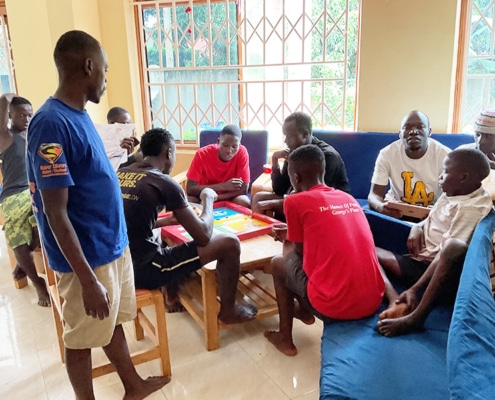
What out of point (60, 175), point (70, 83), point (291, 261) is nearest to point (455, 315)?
point (291, 261)

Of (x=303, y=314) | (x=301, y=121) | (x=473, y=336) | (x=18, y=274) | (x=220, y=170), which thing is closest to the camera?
(x=473, y=336)

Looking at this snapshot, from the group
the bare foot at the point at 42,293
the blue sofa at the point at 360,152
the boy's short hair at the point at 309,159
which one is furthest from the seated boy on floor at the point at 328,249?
the bare foot at the point at 42,293

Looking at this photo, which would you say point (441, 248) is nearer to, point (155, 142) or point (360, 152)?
point (155, 142)

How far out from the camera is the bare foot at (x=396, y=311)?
1466mm

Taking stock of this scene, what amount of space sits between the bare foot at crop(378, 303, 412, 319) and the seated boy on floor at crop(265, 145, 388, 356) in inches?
2.1

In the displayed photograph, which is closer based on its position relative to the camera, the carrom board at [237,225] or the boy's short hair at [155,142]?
the boy's short hair at [155,142]

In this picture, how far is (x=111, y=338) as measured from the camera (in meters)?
1.52

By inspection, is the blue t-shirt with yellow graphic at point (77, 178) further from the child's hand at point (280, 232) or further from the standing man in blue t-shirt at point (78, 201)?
the child's hand at point (280, 232)

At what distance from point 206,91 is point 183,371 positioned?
8.35ft

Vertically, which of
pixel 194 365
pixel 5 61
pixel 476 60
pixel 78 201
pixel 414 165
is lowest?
pixel 194 365

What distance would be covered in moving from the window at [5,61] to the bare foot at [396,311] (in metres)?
4.00

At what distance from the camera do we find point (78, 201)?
1.29 meters

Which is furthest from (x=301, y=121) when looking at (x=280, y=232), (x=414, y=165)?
(x=280, y=232)

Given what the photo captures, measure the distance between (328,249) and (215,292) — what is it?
2.13 ft
